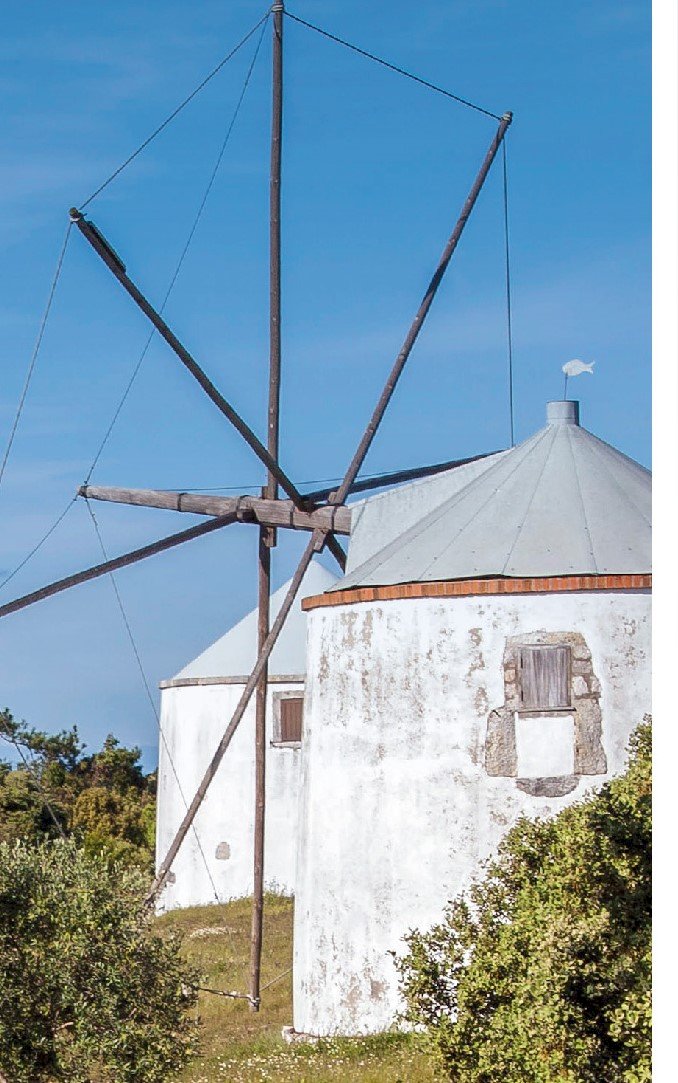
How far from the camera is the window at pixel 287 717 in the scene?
28.0 m

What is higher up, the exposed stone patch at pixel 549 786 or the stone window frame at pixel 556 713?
the stone window frame at pixel 556 713

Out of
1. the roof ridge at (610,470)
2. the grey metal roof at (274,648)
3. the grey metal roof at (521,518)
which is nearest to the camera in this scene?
the grey metal roof at (521,518)

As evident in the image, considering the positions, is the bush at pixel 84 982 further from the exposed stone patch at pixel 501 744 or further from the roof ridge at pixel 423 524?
the roof ridge at pixel 423 524

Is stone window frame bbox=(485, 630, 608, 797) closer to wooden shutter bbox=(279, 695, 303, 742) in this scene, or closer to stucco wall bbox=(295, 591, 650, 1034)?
stucco wall bbox=(295, 591, 650, 1034)

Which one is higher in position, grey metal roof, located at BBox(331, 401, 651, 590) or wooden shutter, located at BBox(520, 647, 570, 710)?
grey metal roof, located at BBox(331, 401, 651, 590)

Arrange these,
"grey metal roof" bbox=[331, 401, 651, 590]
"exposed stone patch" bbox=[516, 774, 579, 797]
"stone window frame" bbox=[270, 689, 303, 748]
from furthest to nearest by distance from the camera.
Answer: "stone window frame" bbox=[270, 689, 303, 748] → "grey metal roof" bbox=[331, 401, 651, 590] → "exposed stone patch" bbox=[516, 774, 579, 797]

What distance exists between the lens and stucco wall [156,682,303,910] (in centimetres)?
2738

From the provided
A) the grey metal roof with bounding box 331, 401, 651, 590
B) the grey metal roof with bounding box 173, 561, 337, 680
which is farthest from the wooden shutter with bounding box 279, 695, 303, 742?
the grey metal roof with bounding box 331, 401, 651, 590

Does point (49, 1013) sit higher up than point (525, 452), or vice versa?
point (525, 452)

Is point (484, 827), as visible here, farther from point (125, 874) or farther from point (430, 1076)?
point (125, 874)

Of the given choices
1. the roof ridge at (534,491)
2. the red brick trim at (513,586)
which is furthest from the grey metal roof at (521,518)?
the red brick trim at (513,586)

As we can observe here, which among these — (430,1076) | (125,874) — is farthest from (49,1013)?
(430,1076)

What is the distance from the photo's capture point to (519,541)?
16156 mm

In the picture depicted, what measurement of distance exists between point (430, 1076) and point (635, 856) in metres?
4.20
